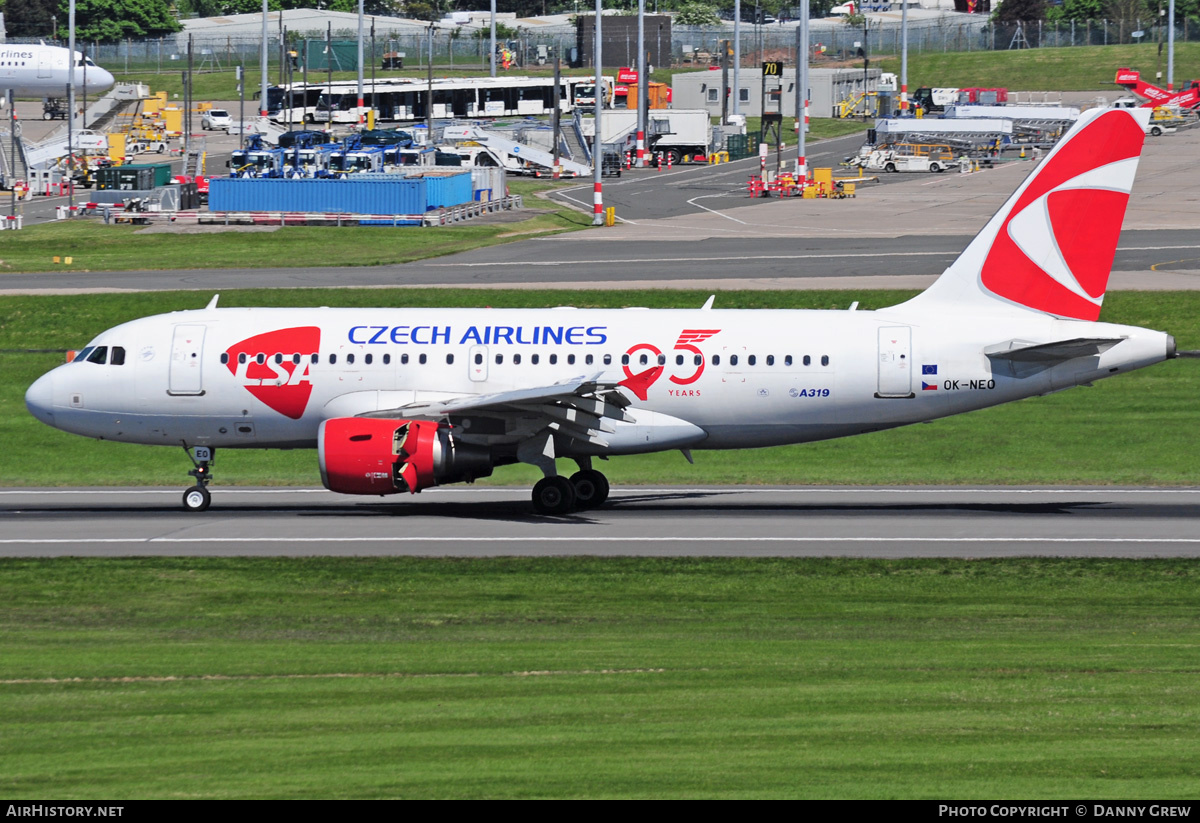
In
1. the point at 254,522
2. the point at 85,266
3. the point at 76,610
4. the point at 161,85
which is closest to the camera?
the point at 76,610

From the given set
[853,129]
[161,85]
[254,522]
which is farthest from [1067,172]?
[161,85]

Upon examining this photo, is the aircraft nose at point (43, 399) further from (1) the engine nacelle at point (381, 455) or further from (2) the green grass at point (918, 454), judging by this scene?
(1) the engine nacelle at point (381, 455)

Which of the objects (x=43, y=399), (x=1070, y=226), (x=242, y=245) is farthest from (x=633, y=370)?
(x=242, y=245)

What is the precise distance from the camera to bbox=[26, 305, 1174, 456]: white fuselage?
3353cm

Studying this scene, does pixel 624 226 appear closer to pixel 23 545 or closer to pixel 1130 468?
pixel 1130 468

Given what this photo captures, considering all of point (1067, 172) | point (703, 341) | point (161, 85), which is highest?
point (161, 85)

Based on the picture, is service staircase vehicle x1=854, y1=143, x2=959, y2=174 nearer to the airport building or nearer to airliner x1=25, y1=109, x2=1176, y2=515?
the airport building

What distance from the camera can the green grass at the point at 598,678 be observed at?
14297mm

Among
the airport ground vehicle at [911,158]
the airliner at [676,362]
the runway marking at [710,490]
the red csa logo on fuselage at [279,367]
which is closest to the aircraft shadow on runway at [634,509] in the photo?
the airliner at [676,362]

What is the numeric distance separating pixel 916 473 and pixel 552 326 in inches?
468

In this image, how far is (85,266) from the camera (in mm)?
70875

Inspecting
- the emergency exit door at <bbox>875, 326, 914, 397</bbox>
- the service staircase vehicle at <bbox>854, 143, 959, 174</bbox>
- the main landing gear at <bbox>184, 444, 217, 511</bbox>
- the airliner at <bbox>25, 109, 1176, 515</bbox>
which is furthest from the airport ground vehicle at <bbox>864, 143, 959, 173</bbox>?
the main landing gear at <bbox>184, 444, 217, 511</bbox>

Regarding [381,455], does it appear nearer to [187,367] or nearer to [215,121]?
[187,367]

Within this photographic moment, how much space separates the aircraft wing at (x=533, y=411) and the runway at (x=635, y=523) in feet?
6.66
